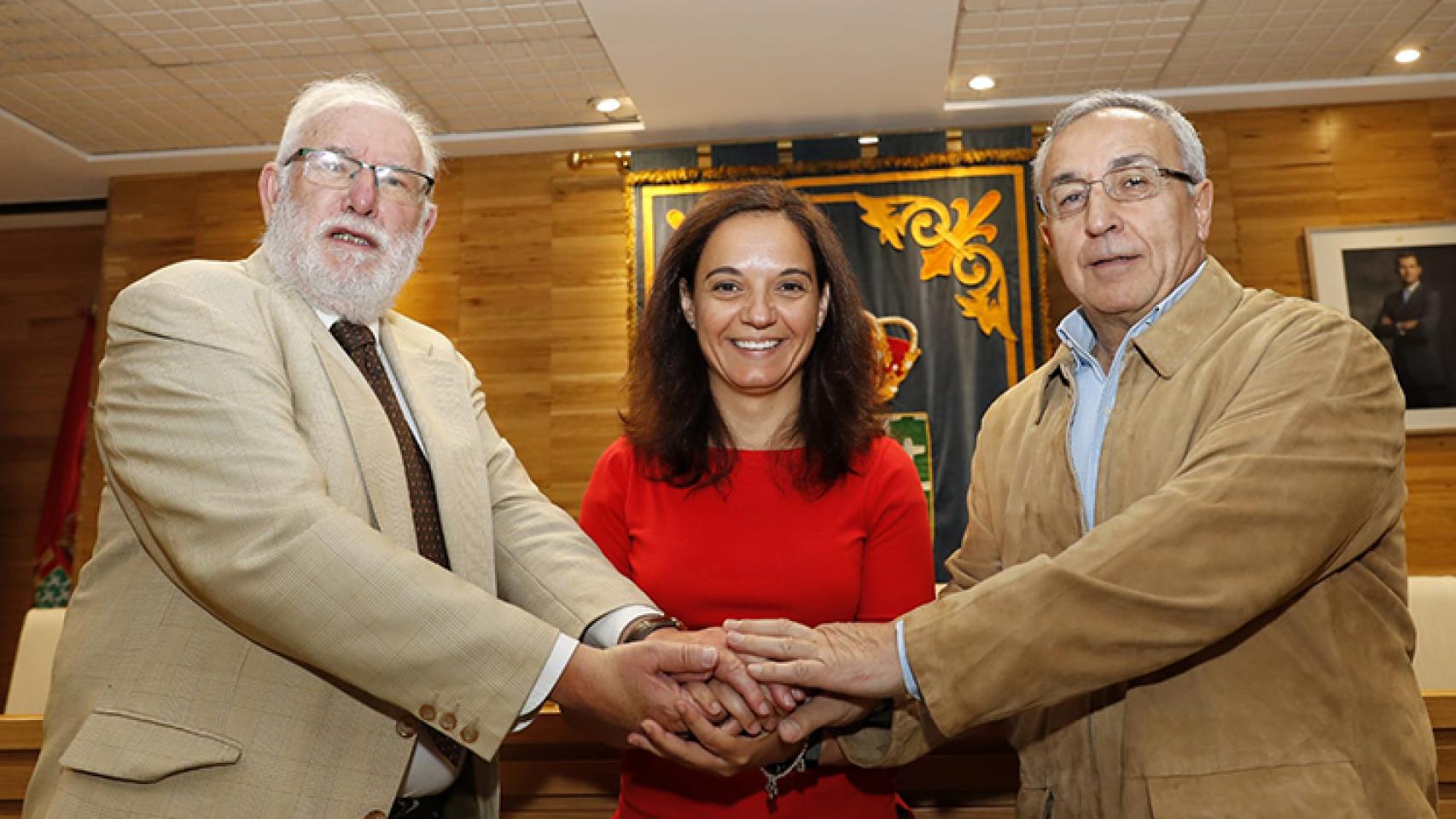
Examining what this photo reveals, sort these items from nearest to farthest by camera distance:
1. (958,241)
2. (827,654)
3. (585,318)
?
(827,654), (958,241), (585,318)

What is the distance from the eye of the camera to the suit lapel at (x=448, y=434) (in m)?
1.72

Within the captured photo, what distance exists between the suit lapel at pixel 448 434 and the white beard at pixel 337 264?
0.09 m

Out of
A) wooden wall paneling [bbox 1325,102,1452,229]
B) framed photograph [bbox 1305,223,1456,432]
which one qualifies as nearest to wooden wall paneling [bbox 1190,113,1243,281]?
framed photograph [bbox 1305,223,1456,432]

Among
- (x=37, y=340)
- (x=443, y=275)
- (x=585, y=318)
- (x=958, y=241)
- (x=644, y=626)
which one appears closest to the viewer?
(x=644, y=626)

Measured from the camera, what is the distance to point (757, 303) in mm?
2053

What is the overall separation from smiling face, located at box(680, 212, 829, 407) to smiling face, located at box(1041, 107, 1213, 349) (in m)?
0.49

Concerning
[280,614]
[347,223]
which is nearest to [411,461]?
[280,614]

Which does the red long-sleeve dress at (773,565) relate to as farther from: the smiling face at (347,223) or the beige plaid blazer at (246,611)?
the smiling face at (347,223)

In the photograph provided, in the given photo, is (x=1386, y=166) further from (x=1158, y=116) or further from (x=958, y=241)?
(x=1158, y=116)

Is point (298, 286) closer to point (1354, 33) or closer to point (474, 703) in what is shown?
point (474, 703)

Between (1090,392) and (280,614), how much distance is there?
132 cm

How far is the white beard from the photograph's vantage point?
5.93 ft

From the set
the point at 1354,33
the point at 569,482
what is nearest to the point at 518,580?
the point at 569,482

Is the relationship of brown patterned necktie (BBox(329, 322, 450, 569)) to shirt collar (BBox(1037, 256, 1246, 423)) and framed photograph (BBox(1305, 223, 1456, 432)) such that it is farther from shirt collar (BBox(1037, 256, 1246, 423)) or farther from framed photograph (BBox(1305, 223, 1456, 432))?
framed photograph (BBox(1305, 223, 1456, 432))
